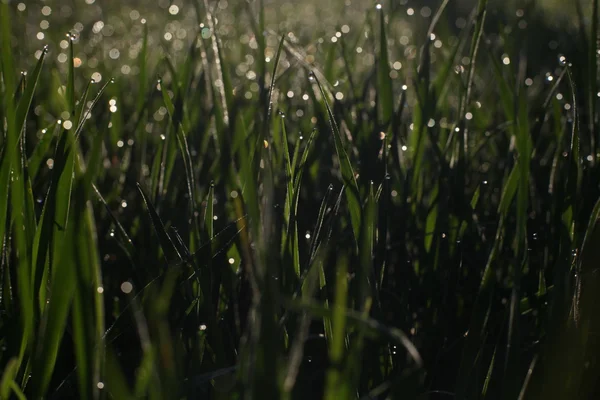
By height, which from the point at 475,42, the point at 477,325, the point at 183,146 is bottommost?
the point at 477,325

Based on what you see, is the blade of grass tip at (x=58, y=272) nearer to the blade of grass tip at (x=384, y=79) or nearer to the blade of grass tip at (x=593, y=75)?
the blade of grass tip at (x=384, y=79)

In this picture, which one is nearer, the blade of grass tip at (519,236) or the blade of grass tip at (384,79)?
the blade of grass tip at (519,236)

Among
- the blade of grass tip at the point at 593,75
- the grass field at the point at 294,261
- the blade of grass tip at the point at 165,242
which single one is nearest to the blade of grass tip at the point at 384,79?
the grass field at the point at 294,261

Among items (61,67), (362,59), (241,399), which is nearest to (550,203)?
(241,399)

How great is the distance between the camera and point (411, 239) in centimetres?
85

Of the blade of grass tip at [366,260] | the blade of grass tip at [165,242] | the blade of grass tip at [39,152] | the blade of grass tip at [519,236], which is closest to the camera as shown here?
the blade of grass tip at [366,260]

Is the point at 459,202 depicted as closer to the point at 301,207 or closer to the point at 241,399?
the point at 301,207

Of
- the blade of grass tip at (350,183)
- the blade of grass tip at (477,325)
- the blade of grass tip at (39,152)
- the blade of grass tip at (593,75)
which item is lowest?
the blade of grass tip at (477,325)

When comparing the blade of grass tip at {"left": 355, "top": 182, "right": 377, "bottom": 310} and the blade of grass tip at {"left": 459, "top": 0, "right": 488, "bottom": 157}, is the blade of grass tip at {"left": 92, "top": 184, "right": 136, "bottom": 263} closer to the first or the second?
the blade of grass tip at {"left": 355, "top": 182, "right": 377, "bottom": 310}

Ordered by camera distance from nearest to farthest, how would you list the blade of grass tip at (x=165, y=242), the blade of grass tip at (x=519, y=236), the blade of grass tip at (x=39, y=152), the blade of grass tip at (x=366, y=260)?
the blade of grass tip at (x=366, y=260)
the blade of grass tip at (x=519, y=236)
the blade of grass tip at (x=165, y=242)
the blade of grass tip at (x=39, y=152)

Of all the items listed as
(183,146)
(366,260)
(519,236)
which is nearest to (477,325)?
(519,236)

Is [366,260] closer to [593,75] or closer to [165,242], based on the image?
[165,242]

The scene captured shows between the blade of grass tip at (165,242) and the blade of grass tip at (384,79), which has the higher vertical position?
the blade of grass tip at (384,79)

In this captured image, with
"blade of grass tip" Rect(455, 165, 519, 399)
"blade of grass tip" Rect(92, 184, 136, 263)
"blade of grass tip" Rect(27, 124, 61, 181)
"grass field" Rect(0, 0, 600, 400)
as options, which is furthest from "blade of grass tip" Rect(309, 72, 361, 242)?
"blade of grass tip" Rect(27, 124, 61, 181)
